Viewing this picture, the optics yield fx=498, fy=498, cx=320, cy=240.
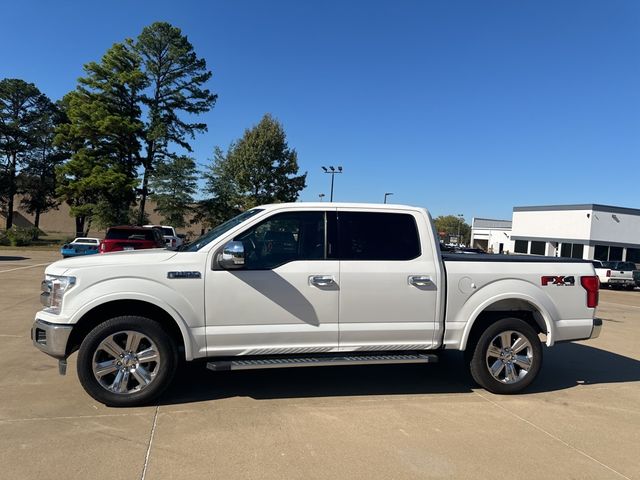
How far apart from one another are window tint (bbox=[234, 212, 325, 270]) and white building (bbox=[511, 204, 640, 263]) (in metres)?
45.5

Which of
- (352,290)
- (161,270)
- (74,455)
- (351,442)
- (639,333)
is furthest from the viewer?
(639,333)

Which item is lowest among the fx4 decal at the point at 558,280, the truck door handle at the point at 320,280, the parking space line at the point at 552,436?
the parking space line at the point at 552,436

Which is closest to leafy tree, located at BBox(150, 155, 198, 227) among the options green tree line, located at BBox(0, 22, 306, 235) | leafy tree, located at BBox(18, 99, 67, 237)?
green tree line, located at BBox(0, 22, 306, 235)

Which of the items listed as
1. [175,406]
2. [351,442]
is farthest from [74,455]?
[351,442]

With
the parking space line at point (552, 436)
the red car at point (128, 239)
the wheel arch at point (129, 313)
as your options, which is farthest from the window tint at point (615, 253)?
the wheel arch at point (129, 313)

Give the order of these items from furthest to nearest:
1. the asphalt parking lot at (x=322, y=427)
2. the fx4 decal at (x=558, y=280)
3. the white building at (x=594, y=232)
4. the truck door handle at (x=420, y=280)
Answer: the white building at (x=594, y=232) → the fx4 decal at (x=558, y=280) → the truck door handle at (x=420, y=280) → the asphalt parking lot at (x=322, y=427)

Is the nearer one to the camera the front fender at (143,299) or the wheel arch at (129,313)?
the front fender at (143,299)

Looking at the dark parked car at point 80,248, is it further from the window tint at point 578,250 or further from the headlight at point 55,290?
the window tint at point 578,250

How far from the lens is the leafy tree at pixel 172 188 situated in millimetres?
39188

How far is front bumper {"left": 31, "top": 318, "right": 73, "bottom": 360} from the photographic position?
443 cm

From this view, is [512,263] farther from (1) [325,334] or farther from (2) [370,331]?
(1) [325,334]

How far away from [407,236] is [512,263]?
1.25 meters

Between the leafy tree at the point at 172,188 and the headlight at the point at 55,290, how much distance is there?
3574 centimetres

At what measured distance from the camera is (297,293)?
15.8 feet
